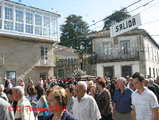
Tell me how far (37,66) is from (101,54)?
9.57 m

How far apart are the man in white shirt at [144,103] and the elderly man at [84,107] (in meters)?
0.86

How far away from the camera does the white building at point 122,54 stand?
2319 cm

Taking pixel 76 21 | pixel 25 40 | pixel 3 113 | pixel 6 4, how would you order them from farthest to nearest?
pixel 76 21 < pixel 25 40 < pixel 6 4 < pixel 3 113

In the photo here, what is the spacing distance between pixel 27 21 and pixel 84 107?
17451 mm

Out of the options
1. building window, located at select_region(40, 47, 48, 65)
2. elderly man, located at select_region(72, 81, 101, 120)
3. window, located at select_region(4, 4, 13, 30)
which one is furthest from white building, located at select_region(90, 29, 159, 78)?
elderly man, located at select_region(72, 81, 101, 120)

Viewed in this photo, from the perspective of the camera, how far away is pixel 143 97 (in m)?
3.54

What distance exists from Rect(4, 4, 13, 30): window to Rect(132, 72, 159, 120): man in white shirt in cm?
1693

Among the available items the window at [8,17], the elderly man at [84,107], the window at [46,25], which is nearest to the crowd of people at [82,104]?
the elderly man at [84,107]

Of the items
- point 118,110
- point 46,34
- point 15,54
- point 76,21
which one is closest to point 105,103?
point 118,110

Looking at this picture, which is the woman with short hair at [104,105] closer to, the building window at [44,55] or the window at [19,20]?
the window at [19,20]

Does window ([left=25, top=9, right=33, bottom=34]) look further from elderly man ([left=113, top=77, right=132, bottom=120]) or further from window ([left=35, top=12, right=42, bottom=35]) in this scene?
elderly man ([left=113, top=77, right=132, bottom=120])

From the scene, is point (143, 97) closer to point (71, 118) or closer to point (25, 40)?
point (71, 118)

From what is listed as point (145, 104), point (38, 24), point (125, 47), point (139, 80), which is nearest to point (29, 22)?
point (38, 24)

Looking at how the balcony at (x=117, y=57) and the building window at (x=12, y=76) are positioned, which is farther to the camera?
the balcony at (x=117, y=57)
